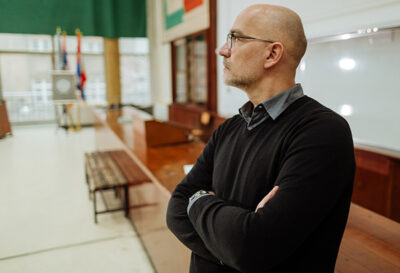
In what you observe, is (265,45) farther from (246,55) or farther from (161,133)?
(161,133)

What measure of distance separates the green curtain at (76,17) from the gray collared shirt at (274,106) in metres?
8.14

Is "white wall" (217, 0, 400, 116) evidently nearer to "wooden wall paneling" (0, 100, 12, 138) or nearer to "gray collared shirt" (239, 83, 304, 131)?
"gray collared shirt" (239, 83, 304, 131)

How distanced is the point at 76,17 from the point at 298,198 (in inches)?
339

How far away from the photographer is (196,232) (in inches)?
41.2

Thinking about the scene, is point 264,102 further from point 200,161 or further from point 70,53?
point 70,53

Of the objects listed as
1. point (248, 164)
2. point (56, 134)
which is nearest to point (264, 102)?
point (248, 164)

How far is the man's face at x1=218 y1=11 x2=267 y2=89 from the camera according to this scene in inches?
37.4

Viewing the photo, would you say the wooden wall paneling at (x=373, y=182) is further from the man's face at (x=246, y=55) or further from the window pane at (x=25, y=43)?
the window pane at (x=25, y=43)

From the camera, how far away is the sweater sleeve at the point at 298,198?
757mm

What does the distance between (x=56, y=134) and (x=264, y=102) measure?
7.90 meters

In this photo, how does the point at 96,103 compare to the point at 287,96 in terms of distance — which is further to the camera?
the point at 96,103

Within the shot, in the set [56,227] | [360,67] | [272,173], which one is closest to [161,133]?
[56,227]

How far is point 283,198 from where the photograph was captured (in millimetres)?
766

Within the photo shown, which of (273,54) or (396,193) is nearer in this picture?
(273,54)
